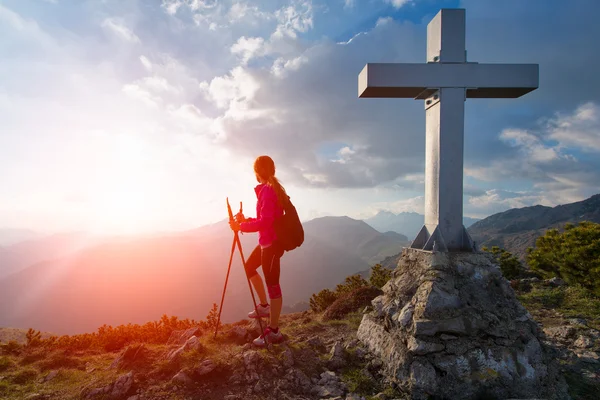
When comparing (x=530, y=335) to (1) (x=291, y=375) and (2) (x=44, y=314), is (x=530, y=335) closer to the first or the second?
(1) (x=291, y=375)

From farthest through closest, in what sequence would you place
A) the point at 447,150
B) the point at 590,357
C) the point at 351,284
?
the point at 351,284 → the point at 590,357 → the point at 447,150

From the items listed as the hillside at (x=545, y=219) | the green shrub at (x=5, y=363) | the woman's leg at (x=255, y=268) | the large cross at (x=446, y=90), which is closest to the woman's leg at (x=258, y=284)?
the woman's leg at (x=255, y=268)

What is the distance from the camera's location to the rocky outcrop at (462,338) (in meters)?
4.48

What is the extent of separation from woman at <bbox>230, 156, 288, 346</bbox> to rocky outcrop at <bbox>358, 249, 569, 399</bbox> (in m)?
1.85

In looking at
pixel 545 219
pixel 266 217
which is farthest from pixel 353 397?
pixel 545 219

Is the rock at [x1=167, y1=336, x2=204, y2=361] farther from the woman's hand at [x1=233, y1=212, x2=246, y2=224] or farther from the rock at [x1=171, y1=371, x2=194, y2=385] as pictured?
the woman's hand at [x1=233, y1=212, x2=246, y2=224]

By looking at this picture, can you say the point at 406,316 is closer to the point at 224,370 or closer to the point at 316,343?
the point at 316,343

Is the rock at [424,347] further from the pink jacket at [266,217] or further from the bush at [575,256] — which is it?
the bush at [575,256]

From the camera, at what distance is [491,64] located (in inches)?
223

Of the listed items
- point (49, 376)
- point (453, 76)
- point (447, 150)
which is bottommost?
point (49, 376)

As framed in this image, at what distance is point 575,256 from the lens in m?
13.2

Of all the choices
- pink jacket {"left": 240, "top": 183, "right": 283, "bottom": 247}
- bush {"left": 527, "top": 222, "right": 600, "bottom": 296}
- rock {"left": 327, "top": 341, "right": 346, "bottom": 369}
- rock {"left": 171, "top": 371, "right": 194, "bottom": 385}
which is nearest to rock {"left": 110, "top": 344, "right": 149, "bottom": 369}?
rock {"left": 171, "top": 371, "right": 194, "bottom": 385}

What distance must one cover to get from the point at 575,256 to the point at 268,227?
14.2 m

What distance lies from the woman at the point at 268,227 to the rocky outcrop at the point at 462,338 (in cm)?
185
